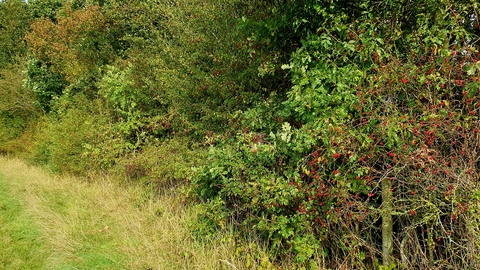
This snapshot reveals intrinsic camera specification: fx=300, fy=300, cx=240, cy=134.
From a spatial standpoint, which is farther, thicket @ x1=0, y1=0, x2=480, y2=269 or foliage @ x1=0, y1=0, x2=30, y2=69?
foliage @ x1=0, y1=0, x2=30, y2=69

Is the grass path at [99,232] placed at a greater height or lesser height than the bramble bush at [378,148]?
lesser

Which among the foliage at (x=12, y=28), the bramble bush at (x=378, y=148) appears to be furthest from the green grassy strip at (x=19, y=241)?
the foliage at (x=12, y=28)

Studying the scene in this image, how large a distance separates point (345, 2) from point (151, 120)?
5635 mm

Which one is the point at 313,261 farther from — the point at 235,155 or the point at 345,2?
the point at 345,2

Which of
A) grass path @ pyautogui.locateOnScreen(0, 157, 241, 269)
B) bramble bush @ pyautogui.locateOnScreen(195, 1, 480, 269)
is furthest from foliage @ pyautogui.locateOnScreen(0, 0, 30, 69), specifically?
bramble bush @ pyautogui.locateOnScreen(195, 1, 480, 269)

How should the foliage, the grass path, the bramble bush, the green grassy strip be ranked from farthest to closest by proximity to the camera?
the foliage, the green grassy strip, the grass path, the bramble bush

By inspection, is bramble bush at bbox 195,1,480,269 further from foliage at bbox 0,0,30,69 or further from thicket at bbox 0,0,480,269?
foliage at bbox 0,0,30,69

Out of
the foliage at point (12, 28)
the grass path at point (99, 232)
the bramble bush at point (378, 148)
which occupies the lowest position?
the grass path at point (99, 232)

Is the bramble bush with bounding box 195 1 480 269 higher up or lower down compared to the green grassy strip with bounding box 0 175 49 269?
higher up

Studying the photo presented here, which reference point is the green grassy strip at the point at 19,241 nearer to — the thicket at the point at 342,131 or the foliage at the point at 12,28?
the thicket at the point at 342,131

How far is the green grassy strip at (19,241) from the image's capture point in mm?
4410

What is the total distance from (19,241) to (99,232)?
4.12ft

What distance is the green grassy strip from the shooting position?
4.41m

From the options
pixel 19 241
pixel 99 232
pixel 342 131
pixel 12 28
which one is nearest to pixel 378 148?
pixel 342 131
